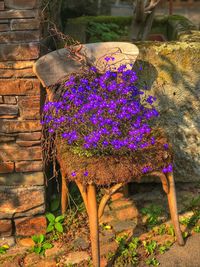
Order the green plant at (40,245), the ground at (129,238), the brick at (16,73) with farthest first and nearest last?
the green plant at (40,245)
the ground at (129,238)
the brick at (16,73)

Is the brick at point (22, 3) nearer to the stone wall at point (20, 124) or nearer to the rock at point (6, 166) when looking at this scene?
the stone wall at point (20, 124)

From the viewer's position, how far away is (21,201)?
3068mm

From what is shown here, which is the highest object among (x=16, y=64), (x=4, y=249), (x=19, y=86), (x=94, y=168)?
(x=16, y=64)

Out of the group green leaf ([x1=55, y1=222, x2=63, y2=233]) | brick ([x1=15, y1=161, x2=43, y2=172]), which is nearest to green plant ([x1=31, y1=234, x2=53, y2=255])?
green leaf ([x1=55, y1=222, x2=63, y2=233])

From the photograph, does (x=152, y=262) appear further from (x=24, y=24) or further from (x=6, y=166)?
(x=24, y=24)

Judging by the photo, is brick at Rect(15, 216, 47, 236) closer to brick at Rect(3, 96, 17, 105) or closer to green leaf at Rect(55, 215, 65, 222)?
green leaf at Rect(55, 215, 65, 222)

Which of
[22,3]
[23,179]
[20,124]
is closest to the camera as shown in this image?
[22,3]

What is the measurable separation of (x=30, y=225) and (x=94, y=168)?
0.86 m

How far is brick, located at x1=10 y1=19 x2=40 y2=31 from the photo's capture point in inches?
107

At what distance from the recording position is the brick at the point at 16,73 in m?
2.82

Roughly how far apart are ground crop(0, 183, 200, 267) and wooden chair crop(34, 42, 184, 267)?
157 mm

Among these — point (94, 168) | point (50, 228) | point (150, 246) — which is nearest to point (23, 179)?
point (50, 228)

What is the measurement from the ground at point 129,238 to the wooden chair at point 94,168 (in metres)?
0.16

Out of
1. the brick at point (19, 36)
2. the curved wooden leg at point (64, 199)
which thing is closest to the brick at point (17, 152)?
the curved wooden leg at point (64, 199)
